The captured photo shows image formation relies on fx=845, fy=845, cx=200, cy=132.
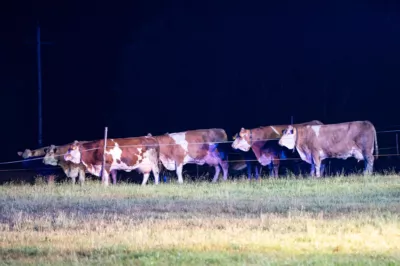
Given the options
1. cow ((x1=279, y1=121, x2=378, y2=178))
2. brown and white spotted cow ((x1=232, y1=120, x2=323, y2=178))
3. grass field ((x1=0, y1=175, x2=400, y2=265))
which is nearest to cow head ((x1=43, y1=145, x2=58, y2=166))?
brown and white spotted cow ((x1=232, y1=120, x2=323, y2=178))

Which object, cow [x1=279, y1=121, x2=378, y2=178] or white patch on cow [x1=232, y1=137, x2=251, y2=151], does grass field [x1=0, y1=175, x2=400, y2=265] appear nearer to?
cow [x1=279, y1=121, x2=378, y2=178]

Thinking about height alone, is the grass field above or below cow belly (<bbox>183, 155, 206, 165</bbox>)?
below

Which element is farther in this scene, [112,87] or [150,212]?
[112,87]

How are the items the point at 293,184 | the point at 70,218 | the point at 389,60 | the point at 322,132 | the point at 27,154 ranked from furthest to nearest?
the point at 389,60, the point at 27,154, the point at 322,132, the point at 293,184, the point at 70,218

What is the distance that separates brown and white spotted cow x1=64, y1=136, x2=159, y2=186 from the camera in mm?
28156

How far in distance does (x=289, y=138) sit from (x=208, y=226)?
14.7 metres

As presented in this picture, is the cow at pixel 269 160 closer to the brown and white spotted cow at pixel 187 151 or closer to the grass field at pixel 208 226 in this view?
the brown and white spotted cow at pixel 187 151

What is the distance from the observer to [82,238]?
1245 centimetres

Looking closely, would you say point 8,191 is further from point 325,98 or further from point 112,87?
point 112,87

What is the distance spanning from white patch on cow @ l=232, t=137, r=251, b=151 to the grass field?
8381mm

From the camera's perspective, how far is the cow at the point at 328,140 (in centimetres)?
2758

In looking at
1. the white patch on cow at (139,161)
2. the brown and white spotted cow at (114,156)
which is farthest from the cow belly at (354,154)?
the white patch on cow at (139,161)

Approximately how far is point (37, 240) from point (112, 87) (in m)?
45.8

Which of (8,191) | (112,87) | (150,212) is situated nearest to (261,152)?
(8,191)
